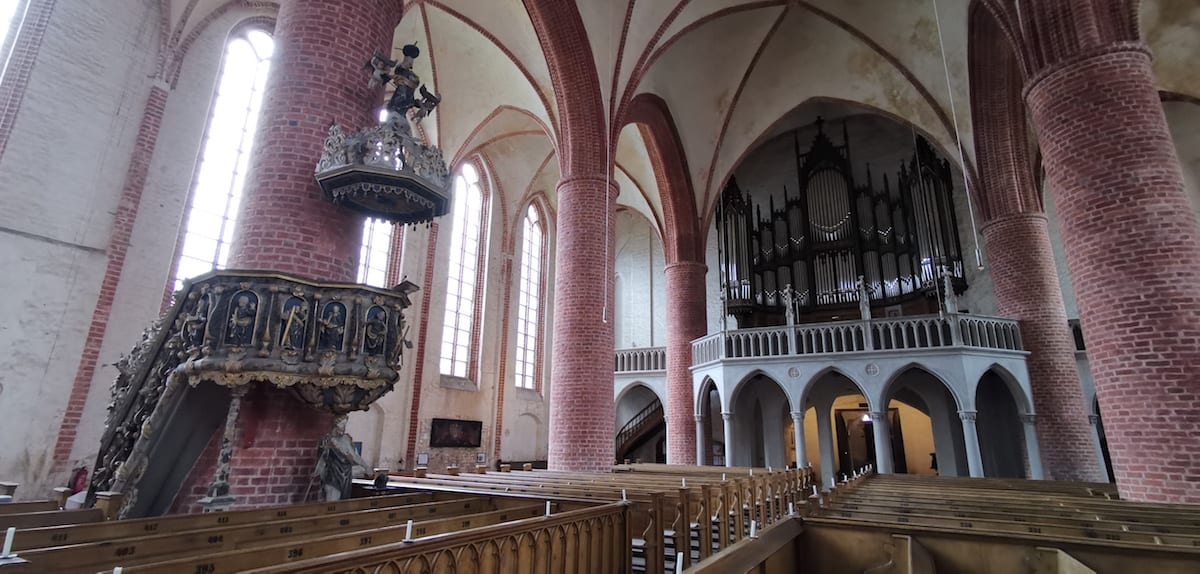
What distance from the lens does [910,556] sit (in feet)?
8.01

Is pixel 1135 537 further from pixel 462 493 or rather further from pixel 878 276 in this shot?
pixel 878 276

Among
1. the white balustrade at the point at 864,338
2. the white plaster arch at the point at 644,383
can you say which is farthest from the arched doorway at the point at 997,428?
the white plaster arch at the point at 644,383

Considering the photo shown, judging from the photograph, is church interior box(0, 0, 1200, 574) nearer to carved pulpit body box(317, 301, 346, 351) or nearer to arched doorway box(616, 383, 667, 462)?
carved pulpit body box(317, 301, 346, 351)

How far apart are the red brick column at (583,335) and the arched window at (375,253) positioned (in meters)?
5.42

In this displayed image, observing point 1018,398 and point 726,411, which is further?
point 726,411

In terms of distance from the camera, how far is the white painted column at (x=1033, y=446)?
10719mm

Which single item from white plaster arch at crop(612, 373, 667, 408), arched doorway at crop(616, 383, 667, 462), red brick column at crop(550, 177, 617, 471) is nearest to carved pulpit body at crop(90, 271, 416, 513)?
red brick column at crop(550, 177, 617, 471)

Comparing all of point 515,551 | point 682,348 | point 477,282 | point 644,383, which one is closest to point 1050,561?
point 515,551

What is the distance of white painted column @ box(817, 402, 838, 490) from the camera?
12750 mm

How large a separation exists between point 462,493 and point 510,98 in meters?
10.4

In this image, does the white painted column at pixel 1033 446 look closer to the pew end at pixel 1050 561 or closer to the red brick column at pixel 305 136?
the pew end at pixel 1050 561

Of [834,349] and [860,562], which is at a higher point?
[834,349]

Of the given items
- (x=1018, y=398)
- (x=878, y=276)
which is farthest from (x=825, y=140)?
(x=1018, y=398)

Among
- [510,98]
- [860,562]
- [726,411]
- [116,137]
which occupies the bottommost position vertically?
[860,562]
